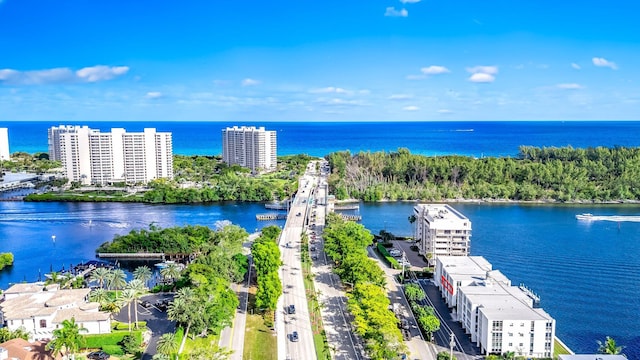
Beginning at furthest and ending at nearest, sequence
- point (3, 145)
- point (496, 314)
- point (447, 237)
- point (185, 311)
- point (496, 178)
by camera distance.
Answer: point (3, 145) → point (496, 178) → point (447, 237) → point (496, 314) → point (185, 311)

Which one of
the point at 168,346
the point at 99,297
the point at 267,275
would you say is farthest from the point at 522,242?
the point at 99,297

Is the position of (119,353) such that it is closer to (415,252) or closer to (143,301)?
(143,301)

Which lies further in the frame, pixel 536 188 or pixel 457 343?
pixel 536 188

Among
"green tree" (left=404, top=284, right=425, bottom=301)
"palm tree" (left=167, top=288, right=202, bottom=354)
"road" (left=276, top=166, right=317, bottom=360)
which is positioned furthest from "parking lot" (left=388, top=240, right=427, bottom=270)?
"palm tree" (left=167, top=288, right=202, bottom=354)

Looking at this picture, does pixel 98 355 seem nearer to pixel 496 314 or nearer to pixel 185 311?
pixel 185 311

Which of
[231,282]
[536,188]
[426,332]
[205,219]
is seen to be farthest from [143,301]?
[536,188]

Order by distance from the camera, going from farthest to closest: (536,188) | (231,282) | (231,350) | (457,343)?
(536,188) < (231,282) < (457,343) < (231,350)

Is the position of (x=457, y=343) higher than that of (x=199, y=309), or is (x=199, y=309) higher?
(x=199, y=309)

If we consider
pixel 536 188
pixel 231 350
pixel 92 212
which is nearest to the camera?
pixel 231 350
